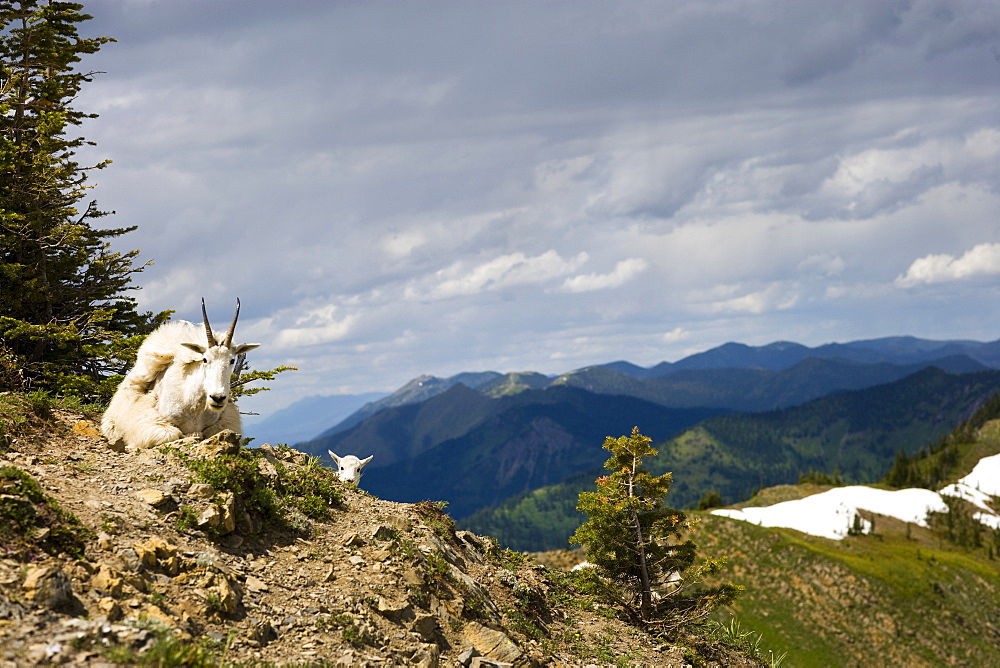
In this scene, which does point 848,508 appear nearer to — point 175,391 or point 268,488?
point 268,488

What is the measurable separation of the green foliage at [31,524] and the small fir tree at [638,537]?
15099 mm

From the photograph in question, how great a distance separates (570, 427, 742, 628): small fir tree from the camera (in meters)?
19.5

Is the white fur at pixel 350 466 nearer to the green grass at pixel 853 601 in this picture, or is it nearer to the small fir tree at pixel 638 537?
the small fir tree at pixel 638 537

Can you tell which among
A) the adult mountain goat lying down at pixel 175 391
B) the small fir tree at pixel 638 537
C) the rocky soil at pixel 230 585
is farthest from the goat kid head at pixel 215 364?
the small fir tree at pixel 638 537

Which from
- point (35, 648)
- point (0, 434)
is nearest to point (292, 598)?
point (35, 648)

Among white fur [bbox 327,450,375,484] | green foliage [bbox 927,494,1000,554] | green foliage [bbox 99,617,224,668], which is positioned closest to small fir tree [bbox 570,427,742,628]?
white fur [bbox 327,450,375,484]

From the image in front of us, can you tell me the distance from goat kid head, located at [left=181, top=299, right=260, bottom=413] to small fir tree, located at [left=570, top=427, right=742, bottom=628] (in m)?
12.6

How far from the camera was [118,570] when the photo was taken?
25.3ft

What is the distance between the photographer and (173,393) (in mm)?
12117

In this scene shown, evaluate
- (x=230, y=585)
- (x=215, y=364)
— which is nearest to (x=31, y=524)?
(x=230, y=585)

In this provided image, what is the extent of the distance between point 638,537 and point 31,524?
1657 cm

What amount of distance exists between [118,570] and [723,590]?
1846 cm

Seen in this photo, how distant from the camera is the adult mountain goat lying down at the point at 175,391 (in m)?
11.4

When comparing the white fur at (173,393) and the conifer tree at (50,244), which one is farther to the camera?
the conifer tree at (50,244)
